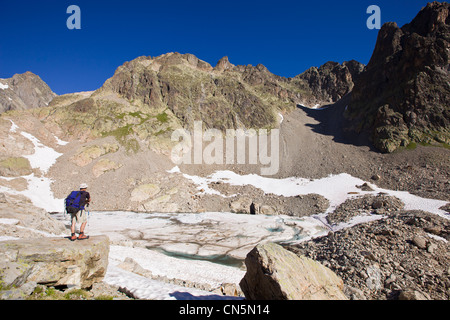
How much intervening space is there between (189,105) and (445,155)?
278 feet

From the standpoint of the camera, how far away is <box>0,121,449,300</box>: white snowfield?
1293cm

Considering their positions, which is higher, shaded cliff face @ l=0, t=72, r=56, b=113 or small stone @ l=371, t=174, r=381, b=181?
shaded cliff face @ l=0, t=72, r=56, b=113

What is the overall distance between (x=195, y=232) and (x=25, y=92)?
181455mm

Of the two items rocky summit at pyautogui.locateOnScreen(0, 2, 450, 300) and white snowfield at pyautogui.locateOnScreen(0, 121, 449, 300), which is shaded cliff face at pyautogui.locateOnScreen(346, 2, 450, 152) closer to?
rocky summit at pyautogui.locateOnScreen(0, 2, 450, 300)

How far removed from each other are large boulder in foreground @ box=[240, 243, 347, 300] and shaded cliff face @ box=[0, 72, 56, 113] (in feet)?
543

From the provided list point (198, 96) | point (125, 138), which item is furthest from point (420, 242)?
point (198, 96)

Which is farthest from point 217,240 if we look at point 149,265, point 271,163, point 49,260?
point 271,163

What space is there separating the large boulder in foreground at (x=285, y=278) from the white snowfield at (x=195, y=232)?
245 centimetres

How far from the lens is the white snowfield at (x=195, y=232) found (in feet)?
42.4

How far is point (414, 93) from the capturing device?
66.9m

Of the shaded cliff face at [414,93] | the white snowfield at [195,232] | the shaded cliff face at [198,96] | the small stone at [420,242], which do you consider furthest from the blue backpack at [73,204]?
the shaded cliff face at [198,96]

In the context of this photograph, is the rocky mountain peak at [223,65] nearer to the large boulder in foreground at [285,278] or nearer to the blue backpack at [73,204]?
the blue backpack at [73,204]

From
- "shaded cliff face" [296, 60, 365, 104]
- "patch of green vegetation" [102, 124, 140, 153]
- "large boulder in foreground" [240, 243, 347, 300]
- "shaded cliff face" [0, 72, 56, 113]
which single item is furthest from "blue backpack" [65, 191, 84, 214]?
"shaded cliff face" [296, 60, 365, 104]
